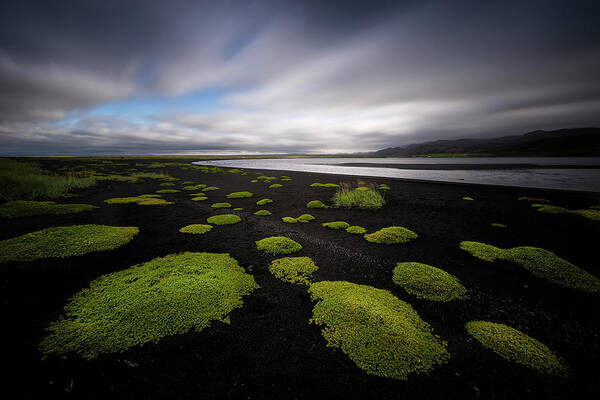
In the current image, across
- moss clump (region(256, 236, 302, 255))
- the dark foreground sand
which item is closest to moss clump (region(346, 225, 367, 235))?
the dark foreground sand

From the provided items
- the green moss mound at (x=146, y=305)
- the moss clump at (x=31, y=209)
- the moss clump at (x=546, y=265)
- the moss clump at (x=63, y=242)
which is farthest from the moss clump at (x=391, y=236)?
the moss clump at (x=31, y=209)

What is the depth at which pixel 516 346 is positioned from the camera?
392 cm

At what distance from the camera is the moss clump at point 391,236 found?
9359 millimetres

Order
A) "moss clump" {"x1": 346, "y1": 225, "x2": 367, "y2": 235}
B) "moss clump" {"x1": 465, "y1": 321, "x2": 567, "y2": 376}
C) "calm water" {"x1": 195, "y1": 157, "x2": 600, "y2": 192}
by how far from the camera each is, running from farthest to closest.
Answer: "calm water" {"x1": 195, "y1": 157, "x2": 600, "y2": 192} → "moss clump" {"x1": 346, "y1": 225, "x2": 367, "y2": 235} → "moss clump" {"x1": 465, "y1": 321, "x2": 567, "y2": 376}

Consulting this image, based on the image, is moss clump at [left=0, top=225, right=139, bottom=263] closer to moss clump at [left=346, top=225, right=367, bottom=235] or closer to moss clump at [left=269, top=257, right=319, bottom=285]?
moss clump at [left=269, top=257, right=319, bottom=285]

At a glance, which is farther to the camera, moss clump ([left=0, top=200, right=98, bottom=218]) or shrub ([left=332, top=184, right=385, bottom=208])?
shrub ([left=332, top=184, right=385, bottom=208])

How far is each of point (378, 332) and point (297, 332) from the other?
1.66 meters

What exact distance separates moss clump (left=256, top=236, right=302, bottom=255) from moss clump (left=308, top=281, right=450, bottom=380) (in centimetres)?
284

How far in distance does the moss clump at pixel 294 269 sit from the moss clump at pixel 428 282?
2651 millimetres

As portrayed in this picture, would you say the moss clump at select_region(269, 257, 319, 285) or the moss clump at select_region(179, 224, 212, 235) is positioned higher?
the moss clump at select_region(179, 224, 212, 235)

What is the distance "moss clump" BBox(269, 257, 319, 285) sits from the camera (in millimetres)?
6342

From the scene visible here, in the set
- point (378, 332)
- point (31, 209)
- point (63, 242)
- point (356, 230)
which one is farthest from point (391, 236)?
point (31, 209)

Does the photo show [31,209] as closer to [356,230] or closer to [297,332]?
[297,332]

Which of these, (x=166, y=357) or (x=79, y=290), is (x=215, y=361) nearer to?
(x=166, y=357)
